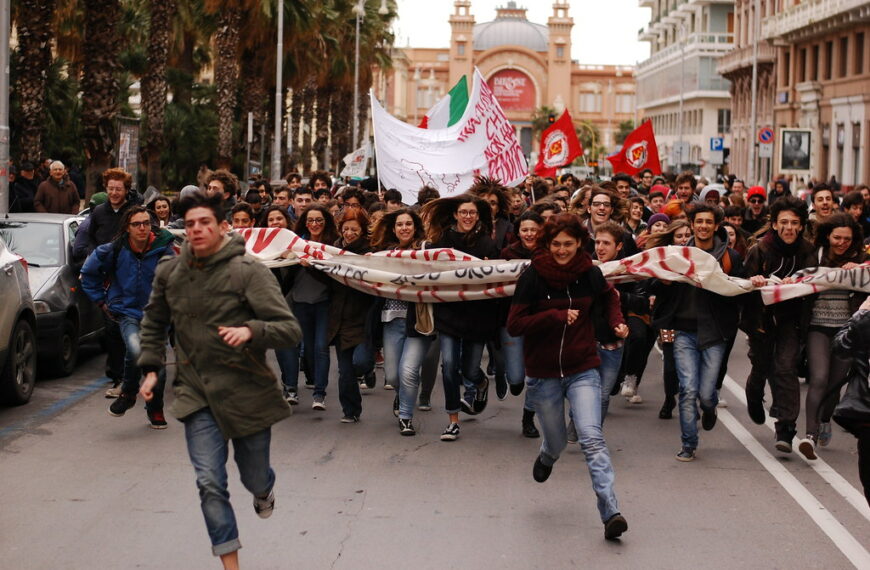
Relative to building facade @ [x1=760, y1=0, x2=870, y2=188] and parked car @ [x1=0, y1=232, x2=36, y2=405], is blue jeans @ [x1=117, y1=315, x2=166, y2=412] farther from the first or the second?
building facade @ [x1=760, y1=0, x2=870, y2=188]

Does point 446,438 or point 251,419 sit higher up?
point 251,419

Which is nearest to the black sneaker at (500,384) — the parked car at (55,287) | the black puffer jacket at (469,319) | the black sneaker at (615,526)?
the black puffer jacket at (469,319)

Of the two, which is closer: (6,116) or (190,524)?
(190,524)

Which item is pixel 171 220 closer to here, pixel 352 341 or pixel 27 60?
pixel 352 341

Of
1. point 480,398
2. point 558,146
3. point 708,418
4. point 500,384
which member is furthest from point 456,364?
point 558,146

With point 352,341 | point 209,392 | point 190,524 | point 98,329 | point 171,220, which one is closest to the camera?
point 209,392

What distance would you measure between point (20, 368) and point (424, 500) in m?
4.38

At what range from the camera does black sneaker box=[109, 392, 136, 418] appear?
1036cm

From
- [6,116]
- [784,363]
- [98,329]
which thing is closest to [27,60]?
[6,116]

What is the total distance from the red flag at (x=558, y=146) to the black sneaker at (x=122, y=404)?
16.2 m

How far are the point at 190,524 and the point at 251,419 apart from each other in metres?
1.47

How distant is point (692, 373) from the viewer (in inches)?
371

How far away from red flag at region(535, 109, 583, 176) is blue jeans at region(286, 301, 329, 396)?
49.7ft

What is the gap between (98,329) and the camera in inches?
538
